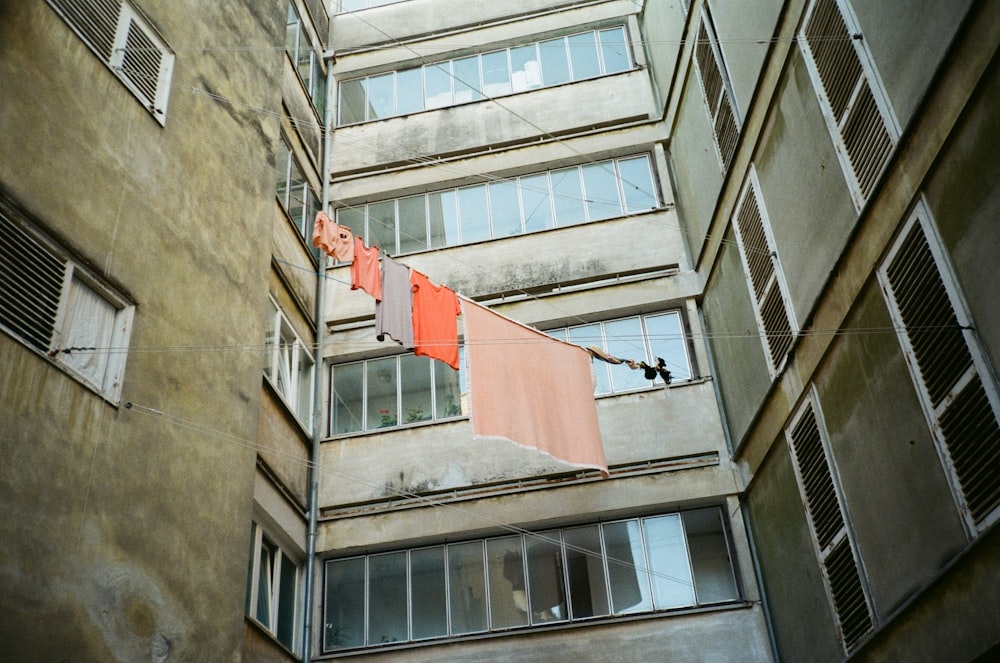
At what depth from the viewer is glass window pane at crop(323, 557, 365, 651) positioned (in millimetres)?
15547

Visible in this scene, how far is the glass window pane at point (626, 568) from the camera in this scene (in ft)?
49.3

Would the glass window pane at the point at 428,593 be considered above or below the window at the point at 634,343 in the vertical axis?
below

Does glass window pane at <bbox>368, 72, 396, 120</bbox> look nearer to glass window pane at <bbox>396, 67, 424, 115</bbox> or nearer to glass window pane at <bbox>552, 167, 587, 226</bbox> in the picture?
glass window pane at <bbox>396, 67, 424, 115</bbox>

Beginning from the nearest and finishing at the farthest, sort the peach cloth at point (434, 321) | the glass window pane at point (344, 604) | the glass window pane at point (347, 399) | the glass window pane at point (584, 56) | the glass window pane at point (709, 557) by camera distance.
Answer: the peach cloth at point (434, 321) < the glass window pane at point (709, 557) < the glass window pane at point (344, 604) < the glass window pane at point (347, 399) < the glass window pane at point (584, 56)

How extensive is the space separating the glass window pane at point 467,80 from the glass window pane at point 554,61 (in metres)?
1.49

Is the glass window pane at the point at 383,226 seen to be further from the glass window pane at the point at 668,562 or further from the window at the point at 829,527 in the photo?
the window at the point at 829,527

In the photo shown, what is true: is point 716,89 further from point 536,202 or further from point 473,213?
point 473,213

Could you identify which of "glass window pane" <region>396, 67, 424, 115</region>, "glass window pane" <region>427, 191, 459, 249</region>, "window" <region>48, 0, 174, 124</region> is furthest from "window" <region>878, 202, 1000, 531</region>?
"glass window pane" <region>396, 67, 424, 115</region>

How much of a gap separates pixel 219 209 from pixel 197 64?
2.10m

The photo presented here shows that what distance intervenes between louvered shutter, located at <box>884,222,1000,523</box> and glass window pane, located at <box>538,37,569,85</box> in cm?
1253

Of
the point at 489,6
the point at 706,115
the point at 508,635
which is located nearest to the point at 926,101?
the point at 706,115

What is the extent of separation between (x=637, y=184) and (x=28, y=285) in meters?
12.8

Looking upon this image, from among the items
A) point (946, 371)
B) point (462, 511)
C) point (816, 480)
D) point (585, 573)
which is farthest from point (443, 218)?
point (946, 371)

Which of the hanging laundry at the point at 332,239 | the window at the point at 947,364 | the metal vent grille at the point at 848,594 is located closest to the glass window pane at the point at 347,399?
the hanging laundry at the point at 332,239
